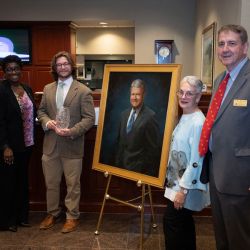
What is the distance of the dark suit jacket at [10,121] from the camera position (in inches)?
102

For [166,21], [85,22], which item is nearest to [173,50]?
[166,21]

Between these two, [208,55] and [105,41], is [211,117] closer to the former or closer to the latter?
[208,55]

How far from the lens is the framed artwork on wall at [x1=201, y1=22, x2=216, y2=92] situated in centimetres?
398

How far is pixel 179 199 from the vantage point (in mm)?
1854

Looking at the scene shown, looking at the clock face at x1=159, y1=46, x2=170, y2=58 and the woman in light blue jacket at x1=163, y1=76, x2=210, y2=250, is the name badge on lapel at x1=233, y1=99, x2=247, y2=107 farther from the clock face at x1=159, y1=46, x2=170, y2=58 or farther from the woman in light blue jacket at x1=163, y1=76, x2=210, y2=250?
the clock face at x1=159, y1=46, x2=170, y2=58

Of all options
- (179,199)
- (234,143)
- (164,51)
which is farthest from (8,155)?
(164,51)

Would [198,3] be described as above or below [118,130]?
above

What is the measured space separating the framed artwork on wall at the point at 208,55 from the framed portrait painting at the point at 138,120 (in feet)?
5.72

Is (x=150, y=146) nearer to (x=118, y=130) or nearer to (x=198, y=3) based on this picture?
(x=118, y=130)

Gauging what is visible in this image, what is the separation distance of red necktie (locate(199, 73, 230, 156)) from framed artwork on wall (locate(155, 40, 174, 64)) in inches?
157

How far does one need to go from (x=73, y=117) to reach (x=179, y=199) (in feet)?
3.87

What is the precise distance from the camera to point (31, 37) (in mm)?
5992

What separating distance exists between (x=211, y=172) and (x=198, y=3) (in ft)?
14.0

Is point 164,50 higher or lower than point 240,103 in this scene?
higher
